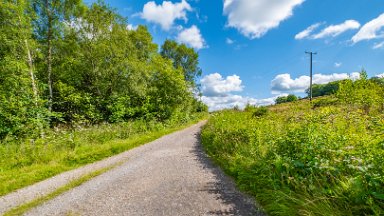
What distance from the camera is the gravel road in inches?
202

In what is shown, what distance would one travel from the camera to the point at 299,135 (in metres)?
5.57

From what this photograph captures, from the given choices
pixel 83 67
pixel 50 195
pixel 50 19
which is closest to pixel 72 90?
pixel 83 67

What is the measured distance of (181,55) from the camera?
49094 mm

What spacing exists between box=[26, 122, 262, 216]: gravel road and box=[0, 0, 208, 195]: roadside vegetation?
2679 millimetres

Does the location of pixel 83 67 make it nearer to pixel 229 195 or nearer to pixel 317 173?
pixel 229 195

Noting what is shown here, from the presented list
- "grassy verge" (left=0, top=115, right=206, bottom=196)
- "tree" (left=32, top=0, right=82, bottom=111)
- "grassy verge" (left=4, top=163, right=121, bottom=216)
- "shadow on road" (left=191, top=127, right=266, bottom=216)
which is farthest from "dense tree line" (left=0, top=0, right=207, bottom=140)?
"shadow on road" (left=191, top=127, right=266, bottom=216)

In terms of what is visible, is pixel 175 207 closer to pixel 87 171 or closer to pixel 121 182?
pixel 121 182

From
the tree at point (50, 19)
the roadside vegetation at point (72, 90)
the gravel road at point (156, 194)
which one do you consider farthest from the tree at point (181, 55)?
the gravel road at point (156, 194)

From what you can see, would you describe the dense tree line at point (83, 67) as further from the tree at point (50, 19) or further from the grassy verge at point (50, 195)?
the grassy verge at point (50, 195)

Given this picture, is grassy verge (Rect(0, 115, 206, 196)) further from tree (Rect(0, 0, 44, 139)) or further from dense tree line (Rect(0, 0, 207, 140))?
dense tree line (Rect(0, 0, 207, 140))

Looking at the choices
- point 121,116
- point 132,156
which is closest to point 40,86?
point 121,116

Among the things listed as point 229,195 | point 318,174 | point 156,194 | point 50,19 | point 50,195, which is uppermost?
point 50,19

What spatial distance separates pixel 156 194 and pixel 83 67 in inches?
875

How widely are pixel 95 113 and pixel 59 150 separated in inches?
433
